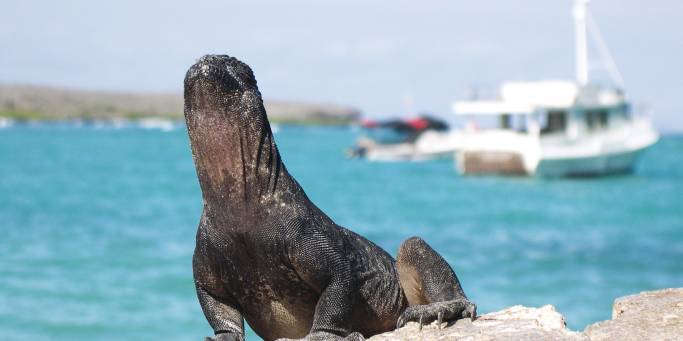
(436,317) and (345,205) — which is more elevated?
(345,205)

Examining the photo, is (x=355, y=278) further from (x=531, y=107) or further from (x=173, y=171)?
(x=173, y=171)

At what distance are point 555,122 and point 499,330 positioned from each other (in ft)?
163

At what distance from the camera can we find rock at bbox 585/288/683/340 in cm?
599

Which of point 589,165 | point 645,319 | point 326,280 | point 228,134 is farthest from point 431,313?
point 589,165

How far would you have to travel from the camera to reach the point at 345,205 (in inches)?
1730

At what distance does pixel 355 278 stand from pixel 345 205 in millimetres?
38427

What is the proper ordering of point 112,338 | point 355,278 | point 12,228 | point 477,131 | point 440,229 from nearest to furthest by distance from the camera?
point 355,278
point 112,338
point 12,228
point 440,229
point 477,131

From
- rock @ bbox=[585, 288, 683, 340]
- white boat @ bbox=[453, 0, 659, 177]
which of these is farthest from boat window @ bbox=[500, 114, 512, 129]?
rock @ bbox=[585, 288, 683, 340]

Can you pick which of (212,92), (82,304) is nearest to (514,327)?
(212,92)

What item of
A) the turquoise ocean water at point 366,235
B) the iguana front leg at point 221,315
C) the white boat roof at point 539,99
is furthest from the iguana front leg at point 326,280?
the white boat roof at point 539,99

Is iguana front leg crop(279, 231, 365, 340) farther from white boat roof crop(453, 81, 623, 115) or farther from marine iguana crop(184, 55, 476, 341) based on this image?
white boat roof crop(453, 81, 623, 115)

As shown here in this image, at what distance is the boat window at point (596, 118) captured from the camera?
52844mm

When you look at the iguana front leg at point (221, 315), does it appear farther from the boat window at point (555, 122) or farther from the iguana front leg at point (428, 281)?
the boat window at point (555, 122)

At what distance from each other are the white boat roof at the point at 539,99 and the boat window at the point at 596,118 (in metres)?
0.71
